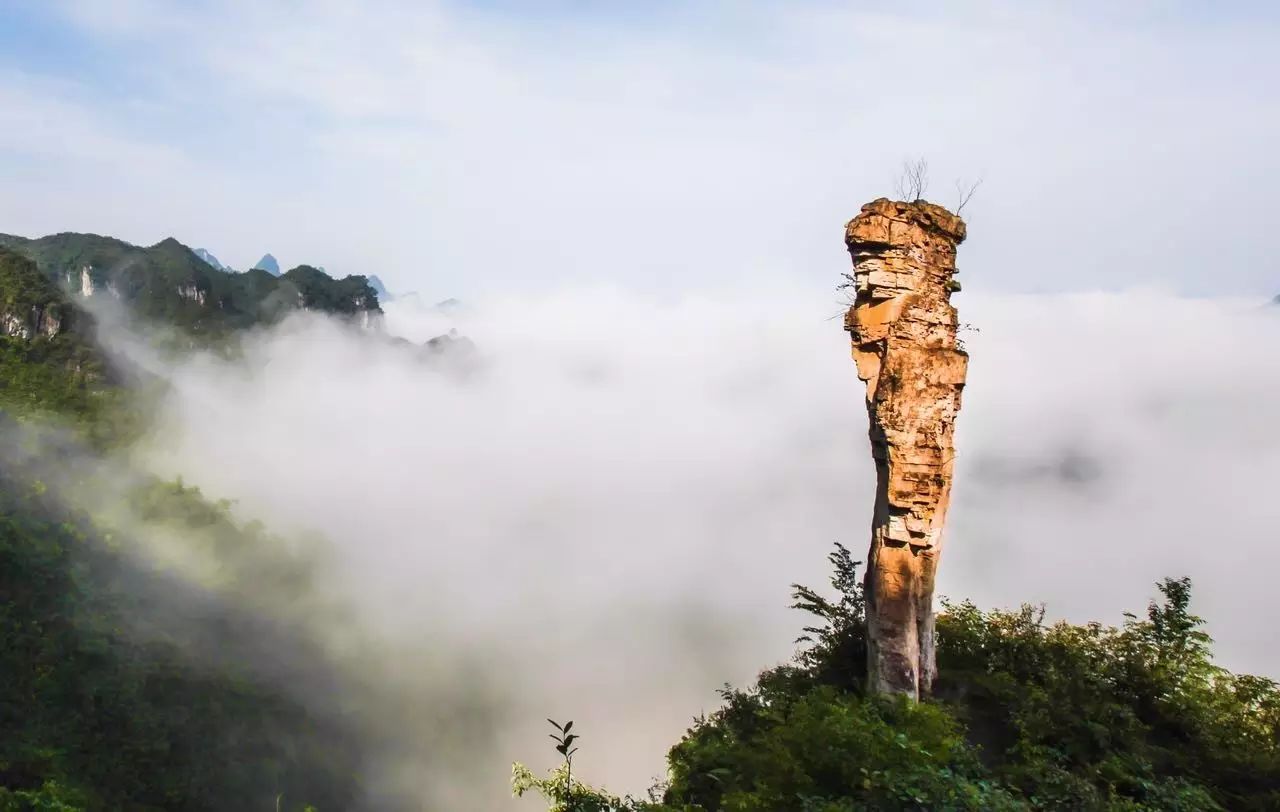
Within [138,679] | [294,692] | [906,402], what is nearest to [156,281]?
[294,692]

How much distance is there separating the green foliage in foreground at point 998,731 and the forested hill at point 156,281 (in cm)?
9241

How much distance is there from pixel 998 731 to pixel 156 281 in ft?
333

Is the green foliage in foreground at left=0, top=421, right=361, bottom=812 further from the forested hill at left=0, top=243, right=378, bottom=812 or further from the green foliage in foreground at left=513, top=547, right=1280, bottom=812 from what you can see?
the green foliage in foreground at left=513, top=547, right=1280, bottom=812

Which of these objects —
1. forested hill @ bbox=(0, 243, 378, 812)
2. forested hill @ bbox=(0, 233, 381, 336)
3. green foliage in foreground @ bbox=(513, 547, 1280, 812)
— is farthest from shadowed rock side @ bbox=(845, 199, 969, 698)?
forested hill @ bbox=(0, 233, 381, 336)

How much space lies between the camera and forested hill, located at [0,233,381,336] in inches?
3285

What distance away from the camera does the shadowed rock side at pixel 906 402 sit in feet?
37.0

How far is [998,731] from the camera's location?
11414 mm

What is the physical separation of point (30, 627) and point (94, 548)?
9.77m

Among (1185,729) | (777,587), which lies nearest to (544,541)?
(777,587)

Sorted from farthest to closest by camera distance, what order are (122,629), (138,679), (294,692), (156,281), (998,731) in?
(156,281) → (294,692) → (122,629) → (138,679) → (998,731)

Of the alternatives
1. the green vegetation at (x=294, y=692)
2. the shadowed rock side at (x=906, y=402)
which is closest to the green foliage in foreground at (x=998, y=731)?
the green vegetation at (x=294, y=692)

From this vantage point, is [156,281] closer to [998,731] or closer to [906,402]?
[906,402]

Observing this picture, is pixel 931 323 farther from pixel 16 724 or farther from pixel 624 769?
pixel 624 769

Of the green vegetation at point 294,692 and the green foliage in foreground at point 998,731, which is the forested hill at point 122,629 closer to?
the green vegetation at point 294,692
